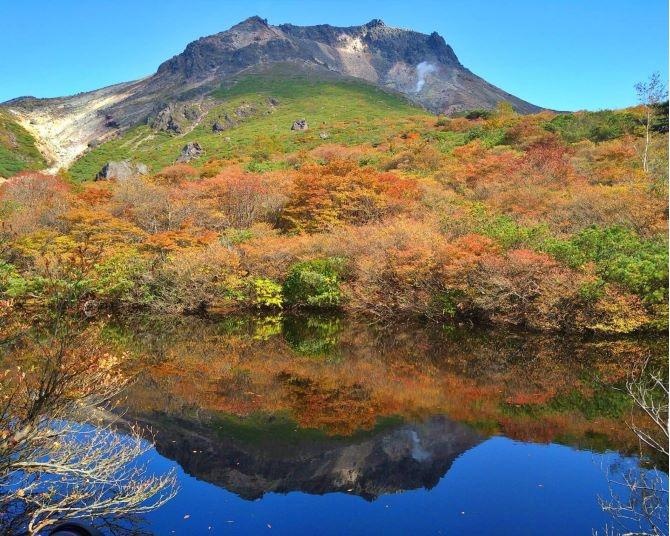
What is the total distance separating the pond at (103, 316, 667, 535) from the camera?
928cm

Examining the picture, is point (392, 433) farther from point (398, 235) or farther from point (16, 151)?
point (16, 151)

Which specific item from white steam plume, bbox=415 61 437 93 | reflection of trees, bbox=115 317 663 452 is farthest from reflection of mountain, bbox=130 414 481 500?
white steam plume, bbox=415 61 437 93

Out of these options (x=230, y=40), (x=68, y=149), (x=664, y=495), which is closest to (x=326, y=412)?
(x=664, y=495)

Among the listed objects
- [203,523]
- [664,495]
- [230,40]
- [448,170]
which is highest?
[230,40]

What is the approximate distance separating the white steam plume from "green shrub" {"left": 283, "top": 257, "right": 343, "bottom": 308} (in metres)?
147

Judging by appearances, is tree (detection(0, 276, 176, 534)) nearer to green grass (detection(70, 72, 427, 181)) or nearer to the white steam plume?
green grass (detection(70, 72, 427, 181))

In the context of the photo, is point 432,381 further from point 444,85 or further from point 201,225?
point 444,85

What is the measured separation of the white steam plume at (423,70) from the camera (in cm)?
16530

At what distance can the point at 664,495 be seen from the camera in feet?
30.8

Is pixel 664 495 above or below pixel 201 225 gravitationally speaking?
below

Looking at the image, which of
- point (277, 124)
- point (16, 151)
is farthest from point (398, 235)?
point (16, 151)

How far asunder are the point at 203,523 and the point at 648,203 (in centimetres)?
2453

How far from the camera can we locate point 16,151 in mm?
91125

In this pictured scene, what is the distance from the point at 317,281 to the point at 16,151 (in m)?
85.5
